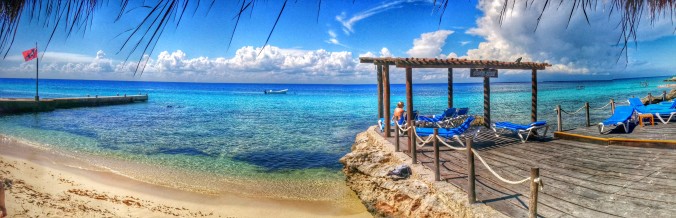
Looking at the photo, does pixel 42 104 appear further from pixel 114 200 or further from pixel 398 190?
pixel 398 190

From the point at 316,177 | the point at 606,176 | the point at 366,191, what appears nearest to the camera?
the point at 606,176

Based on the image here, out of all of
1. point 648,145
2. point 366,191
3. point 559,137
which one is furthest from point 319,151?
point 648,145

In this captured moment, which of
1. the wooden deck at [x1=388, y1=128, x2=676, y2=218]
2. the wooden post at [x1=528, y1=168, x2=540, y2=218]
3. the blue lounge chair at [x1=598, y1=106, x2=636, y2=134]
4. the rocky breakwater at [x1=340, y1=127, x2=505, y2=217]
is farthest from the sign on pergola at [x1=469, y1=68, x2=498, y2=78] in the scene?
the wooden post at [x1=528, y1=168, x2=540, y2=218]

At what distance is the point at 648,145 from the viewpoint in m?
7.23

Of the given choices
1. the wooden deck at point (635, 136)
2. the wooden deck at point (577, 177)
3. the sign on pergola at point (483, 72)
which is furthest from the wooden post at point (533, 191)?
the sign on pergola at point (483, 72)

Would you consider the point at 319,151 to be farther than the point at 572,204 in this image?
Yes

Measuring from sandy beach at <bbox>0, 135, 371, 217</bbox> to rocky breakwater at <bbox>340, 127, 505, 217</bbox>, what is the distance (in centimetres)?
58

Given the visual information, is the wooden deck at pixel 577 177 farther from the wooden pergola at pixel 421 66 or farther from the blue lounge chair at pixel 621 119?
the wooden pergola at pixel 421 66

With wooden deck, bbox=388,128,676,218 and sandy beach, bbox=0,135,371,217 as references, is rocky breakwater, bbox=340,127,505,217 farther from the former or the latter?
sandy beach, bbox=0,135,371,217

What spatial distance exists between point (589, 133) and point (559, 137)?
0.83 metres

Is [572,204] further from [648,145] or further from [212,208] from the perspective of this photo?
[212,208]

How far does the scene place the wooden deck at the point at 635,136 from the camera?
23.6 ft

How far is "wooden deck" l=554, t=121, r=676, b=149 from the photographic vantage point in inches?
284

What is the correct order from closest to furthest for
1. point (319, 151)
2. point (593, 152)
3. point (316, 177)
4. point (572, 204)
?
point (572, 204) < point (593, 152) < point (316, 177) < point (319, 151)
